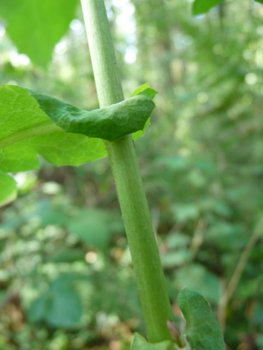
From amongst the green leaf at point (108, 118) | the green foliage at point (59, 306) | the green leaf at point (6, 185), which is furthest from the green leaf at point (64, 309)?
the green leaf at point (108, 118)

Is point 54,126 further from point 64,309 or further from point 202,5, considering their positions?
point 64,309

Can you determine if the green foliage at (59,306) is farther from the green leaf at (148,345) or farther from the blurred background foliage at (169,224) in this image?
the green leaf at (148,345)

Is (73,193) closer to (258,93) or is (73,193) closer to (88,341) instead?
(88,341)

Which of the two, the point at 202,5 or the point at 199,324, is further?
the point at 202,5

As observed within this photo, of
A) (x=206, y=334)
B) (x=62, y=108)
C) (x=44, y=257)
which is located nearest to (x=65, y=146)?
(x=62, y=108)

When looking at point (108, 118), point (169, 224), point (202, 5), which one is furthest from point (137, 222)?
point (169, 224)

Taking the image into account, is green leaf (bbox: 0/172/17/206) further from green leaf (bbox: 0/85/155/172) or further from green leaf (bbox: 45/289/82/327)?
green leaf (bbox: 45/289/82/327)

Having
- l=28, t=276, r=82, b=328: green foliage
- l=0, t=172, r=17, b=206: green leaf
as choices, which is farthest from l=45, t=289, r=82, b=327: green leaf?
l=0, t=172, r=17, b=206: green leaf
